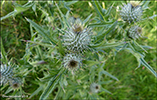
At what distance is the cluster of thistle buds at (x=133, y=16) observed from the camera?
7.54 ft

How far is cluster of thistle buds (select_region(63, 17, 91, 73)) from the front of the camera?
1.80 m

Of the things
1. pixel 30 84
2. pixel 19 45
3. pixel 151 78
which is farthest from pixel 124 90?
pixel 19 45

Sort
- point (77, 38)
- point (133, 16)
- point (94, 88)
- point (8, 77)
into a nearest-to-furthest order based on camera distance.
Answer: point (77, 38), point (133, 16), point (8, 77), point (94, 88)

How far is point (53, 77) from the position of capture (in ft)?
6.27

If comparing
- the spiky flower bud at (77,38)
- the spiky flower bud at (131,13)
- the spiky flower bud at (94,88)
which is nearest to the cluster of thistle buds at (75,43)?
the spiky flower bud at (77,38)

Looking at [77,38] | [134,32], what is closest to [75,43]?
[77,38]

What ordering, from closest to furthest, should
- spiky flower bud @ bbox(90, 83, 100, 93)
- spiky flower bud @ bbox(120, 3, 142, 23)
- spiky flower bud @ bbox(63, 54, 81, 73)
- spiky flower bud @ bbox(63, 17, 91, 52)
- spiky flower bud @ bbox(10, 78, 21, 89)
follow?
spiky flower bud @ bbox(63, 17, 91, 52)
spiky flower bud @ bbox(63, 54, 81, 73)
spiky flower bud @ bbox(120, 3, 142, 23)
spiky flower bud @ bbox(10, 78, 21, 89)
spiky flower bud @ bbox(90, 83, 100, 93)

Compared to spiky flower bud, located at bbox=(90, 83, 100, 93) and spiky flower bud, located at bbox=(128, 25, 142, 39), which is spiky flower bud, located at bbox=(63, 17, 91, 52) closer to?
spiky flower bud, located at bbox=(128, 25, 142, 39)

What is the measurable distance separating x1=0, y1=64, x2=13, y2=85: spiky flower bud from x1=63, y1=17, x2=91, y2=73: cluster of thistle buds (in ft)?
4.17

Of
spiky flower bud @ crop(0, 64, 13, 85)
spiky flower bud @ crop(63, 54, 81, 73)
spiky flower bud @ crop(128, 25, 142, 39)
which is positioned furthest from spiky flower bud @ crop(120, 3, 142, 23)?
spiky flower bud @ crop(0, 64, 13, 85)

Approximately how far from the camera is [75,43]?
6.11 ft

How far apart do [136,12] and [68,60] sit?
1593 millimetres

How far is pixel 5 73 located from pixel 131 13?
8.99 feet

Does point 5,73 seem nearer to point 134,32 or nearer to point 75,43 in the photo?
point 75,43
